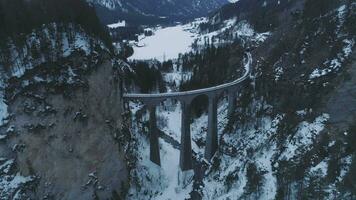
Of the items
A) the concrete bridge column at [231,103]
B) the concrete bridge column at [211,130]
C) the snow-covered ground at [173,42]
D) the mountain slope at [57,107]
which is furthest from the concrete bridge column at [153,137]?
the snow-covered ground at [173,42]

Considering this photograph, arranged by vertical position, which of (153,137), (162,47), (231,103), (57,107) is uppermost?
(162,47)

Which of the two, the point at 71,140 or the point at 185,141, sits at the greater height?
the point at 71,140

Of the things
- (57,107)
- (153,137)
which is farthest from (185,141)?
(57,107)

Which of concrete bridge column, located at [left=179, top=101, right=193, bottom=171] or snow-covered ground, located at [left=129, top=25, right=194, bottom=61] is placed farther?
snow-covered ground, located at [left=129, top=25, right=194, bottom=61]

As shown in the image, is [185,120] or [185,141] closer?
[185,120]

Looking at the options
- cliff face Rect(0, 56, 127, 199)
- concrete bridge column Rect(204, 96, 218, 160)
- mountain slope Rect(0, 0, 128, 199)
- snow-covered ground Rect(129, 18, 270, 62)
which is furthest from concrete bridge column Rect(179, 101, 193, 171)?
snow-covered ground Rect(129, 18, 270, 62)

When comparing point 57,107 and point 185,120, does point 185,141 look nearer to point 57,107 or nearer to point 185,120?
point 185,120

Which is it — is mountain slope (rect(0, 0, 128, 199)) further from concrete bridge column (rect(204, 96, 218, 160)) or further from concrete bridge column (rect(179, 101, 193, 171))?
concrete bridge column (rect(204, 96, 218, 160))

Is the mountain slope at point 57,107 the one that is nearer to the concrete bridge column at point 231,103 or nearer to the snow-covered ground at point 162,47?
the concrete bridge column at point 231,103
